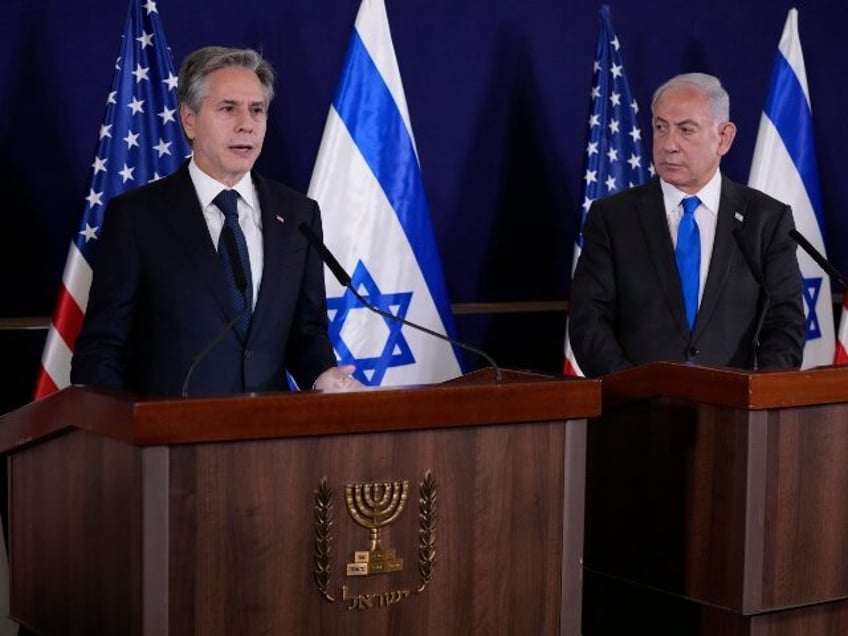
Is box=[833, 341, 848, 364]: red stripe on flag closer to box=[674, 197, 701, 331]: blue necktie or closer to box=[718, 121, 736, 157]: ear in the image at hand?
box=[718, 121, 736, 157]: ear

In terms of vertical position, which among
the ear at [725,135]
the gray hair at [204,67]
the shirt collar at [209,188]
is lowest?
the shirt collar at [209,188]

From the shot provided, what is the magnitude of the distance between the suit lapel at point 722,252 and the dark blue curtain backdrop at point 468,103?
1514mm

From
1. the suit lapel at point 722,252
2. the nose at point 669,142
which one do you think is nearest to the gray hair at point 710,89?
the nose at point 669,142

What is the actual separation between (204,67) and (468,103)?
203 cm

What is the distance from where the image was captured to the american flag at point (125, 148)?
13.1 feet

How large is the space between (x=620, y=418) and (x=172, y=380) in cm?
100

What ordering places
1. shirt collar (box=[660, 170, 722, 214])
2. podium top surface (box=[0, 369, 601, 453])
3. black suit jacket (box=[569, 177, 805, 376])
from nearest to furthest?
podium top surface (box=[0, 369, 601, 453]) < black suit jacket (box=[569, 177, 805, 376]) < shirt collar (box=[660, 170, 722, 214])

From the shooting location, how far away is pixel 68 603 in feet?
8.20

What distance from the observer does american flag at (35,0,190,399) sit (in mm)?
3998

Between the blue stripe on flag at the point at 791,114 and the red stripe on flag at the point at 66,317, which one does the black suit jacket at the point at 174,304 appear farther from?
the blue stripe on flag at the point at 791,114

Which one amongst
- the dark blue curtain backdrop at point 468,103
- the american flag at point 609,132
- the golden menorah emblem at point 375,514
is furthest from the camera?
the american flag at point 609,132

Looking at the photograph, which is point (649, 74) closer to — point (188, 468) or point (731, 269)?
point (731, 269)

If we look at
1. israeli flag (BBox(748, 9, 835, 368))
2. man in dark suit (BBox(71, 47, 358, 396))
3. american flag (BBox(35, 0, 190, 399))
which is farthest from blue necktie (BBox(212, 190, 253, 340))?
israeli flag (BBox(748, 9, 835, 368))

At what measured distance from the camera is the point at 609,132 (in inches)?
202
